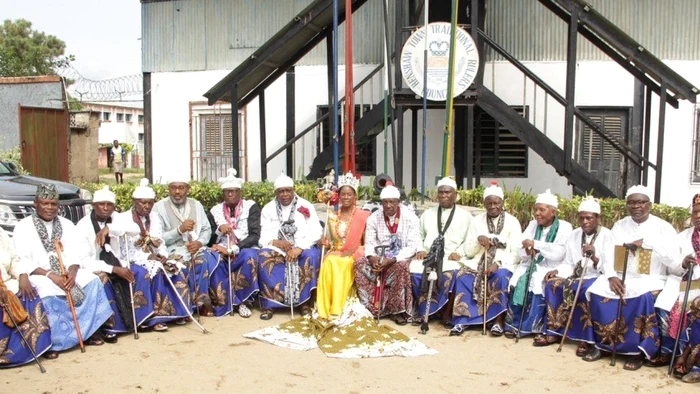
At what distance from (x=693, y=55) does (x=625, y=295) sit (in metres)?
8.84

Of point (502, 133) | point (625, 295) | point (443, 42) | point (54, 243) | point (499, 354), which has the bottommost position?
point (499, 354)

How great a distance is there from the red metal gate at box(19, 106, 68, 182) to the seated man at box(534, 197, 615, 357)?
45.5ft

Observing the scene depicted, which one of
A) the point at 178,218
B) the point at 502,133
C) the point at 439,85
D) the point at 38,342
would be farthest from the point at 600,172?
the point at 38,342

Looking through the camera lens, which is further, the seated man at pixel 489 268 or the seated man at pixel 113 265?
the seated man at pixel 489 268

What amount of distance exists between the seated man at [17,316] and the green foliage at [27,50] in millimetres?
26720

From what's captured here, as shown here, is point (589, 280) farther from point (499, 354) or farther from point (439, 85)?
point (439, 85)

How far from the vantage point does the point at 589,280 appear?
5566 millimetres

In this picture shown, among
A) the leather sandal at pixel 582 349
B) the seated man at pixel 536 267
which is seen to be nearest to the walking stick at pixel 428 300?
the seated man at pixel 536 267

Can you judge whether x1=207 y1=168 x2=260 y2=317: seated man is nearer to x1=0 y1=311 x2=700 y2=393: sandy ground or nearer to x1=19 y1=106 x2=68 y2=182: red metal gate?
x1=0 y1=311 x2=700 y2=393: sandy ground

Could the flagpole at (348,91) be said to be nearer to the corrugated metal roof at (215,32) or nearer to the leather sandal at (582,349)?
the leather sandal at (582,349)

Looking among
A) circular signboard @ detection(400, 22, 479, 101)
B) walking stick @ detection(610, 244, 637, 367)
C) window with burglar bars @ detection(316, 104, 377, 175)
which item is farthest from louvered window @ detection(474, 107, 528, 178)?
walking stick @ detection(610, 244, 637, 367)

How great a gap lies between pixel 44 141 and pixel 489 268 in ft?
44.9

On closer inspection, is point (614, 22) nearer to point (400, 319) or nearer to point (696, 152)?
point (696, 152)

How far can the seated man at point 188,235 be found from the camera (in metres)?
6.51
